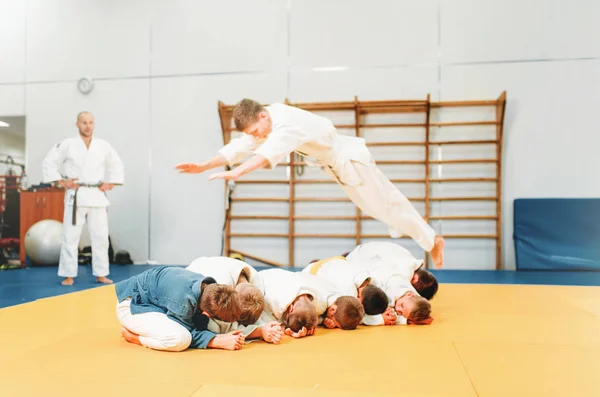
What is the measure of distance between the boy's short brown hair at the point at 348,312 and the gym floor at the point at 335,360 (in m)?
0.08

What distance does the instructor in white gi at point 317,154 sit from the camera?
302 cm

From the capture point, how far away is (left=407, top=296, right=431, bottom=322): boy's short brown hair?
9.02 feet

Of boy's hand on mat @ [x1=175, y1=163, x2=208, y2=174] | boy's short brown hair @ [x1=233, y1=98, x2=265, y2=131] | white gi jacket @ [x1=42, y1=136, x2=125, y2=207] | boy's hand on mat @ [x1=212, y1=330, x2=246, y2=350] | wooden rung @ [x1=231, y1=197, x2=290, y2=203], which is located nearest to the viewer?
boy's hand on mat @ [x1=212, y1=330, x2=246, y2=350]

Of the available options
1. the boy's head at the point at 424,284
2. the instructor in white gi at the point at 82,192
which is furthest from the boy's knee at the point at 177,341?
the instructor in white gi at the point at 82,192

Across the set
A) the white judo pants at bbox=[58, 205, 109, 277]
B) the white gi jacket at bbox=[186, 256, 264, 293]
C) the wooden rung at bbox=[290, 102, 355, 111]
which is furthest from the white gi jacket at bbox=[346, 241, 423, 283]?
the wooden rung at bbox=[290, 102, 355, 111]

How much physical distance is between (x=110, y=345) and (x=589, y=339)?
2.37 meters

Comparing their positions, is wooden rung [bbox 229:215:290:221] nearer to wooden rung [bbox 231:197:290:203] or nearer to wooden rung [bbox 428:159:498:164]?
wooden rung [bbox 231:197:290:203]

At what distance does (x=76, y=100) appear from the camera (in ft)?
24.8

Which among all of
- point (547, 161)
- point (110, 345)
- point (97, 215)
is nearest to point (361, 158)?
point (110, 345)

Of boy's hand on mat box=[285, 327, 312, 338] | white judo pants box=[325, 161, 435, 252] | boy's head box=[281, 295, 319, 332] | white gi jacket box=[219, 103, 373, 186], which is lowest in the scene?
boy's hand on mat box=[285, 327, 312, 338]

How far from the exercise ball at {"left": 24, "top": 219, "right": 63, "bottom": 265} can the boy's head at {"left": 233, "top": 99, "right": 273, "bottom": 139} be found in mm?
4496

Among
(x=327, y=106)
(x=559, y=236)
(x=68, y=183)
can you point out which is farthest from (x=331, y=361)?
(x=559, y=236)

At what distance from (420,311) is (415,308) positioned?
1.2 inches

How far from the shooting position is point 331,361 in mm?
2029
